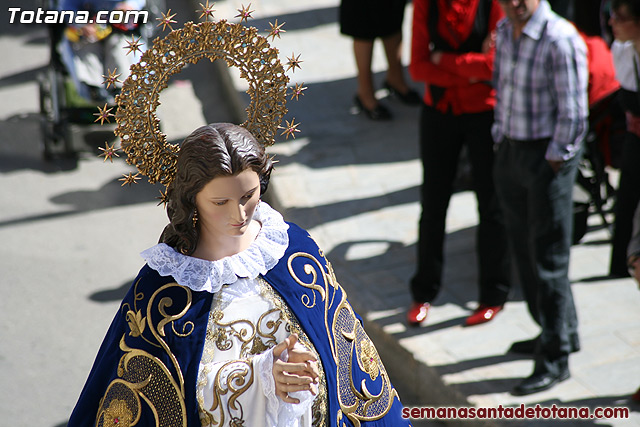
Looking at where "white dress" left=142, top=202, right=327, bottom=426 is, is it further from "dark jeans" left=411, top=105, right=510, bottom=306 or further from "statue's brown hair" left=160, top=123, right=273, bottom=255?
"dark jeans" left=411, top=105, right=510, bottom=306

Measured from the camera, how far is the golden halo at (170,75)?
2.60m

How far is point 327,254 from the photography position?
564cm

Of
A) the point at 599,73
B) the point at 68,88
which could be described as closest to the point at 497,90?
the point at 599,73

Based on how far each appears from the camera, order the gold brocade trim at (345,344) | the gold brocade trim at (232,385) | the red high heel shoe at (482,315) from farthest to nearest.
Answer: the red high heel shoe at (482,315), the gold brocade trim at (345,344), the gold brocade trim at (232,385)

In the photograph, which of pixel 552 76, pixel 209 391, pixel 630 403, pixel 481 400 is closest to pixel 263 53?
pixel 209 391

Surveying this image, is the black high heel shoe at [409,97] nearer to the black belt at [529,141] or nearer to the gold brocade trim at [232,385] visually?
the black belt at [529,141]

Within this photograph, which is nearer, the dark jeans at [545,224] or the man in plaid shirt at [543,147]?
the man in plaid shirt at [543,147]

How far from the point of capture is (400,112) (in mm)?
7812

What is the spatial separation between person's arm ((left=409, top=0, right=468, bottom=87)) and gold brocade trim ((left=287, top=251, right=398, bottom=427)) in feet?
6.52

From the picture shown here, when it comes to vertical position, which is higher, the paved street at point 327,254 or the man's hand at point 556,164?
the man's hand at point 556,164

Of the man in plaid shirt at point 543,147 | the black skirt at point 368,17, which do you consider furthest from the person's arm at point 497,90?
the black skirt at point 368,17

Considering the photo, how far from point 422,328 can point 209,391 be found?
2497 mm

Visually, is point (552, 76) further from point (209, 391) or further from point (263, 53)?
point (209, 391)

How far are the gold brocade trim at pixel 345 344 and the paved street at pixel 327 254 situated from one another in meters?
1.45
